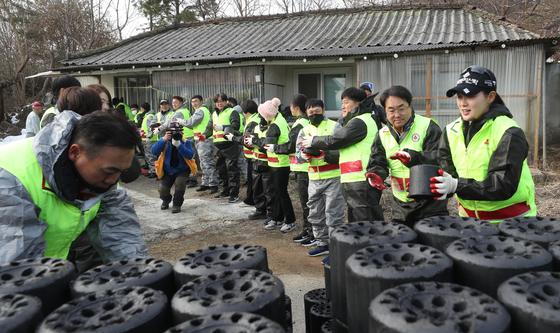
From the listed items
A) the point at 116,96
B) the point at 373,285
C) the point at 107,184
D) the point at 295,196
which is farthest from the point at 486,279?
the point at 116,96

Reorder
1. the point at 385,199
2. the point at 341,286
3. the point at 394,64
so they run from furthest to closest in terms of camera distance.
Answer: the point at 394,64 → the point at 385,199 → the point at 341,286

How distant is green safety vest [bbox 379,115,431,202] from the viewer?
3.54 m

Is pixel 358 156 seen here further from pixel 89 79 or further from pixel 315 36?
pixel 89 79

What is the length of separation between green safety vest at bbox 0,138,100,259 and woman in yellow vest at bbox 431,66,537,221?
6.19 ft

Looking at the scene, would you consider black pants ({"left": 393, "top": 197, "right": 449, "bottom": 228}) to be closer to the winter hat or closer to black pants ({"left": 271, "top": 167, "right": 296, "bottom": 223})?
black pants ({"left": 271, "top": 167, "right": 296, "bottom": 223})

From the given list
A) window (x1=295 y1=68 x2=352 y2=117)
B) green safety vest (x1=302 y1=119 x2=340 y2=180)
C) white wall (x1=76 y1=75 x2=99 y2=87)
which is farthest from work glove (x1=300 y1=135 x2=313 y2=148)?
white wall (x1=76 y1=75 x2=99 y2=87)

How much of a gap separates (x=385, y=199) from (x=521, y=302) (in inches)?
269

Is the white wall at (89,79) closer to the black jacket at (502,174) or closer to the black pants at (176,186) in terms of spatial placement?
the black pants at (176,186)

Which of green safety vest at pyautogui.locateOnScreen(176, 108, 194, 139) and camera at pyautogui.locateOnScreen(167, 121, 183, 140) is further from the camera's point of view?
green safety vest at pyautogui.locateOnScreen(176, 108, 194, 139)

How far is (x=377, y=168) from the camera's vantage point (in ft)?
12.5

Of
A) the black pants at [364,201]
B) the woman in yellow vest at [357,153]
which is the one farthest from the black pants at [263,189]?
the black pants at [364,201]

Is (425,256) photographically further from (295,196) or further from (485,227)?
(295,196)

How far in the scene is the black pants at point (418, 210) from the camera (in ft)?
11.0

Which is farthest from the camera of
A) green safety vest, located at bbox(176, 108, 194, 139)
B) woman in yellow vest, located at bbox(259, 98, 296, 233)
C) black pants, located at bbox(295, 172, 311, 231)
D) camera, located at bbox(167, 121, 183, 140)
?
green safety vest, located at bbox(176, 108, 194, 139)
